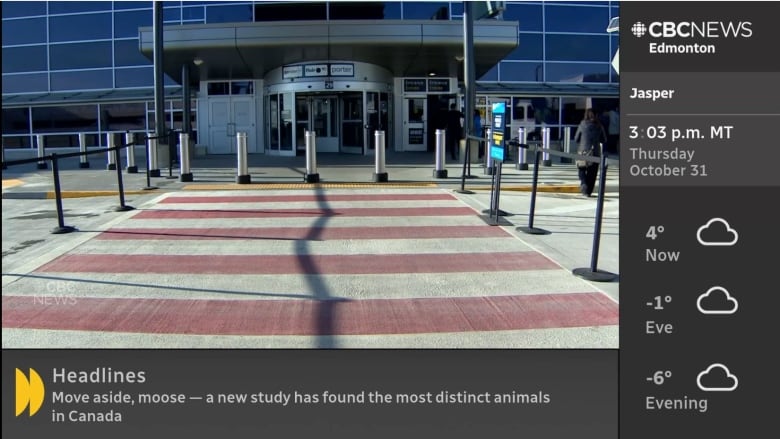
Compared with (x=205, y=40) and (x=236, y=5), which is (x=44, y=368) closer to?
(x=205, y=40)

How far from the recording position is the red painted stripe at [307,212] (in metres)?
9.23

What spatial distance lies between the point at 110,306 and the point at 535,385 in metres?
3.61

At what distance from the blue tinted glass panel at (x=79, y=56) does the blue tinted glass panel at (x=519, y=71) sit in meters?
16.1

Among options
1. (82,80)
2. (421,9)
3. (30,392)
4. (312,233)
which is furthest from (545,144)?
(82,80)

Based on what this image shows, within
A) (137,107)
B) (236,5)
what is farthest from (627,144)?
(137,107)

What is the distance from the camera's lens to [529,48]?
26656mm

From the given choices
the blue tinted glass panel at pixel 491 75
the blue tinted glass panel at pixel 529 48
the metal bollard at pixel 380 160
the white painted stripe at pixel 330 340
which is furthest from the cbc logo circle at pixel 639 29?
the blue tinted glass panel at pixel 529 48

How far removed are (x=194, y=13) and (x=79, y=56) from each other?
5.86m

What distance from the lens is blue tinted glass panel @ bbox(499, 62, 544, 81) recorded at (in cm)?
2681

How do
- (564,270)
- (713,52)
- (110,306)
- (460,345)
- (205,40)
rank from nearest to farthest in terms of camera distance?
1. (713,52)
2. (460,345)
3. (110,306)
4. (564,270)
5. (205,40)

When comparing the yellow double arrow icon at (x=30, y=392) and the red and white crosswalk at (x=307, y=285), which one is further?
the red and white crosswalk at (x=307, y=285)

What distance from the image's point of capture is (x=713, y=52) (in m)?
2.53

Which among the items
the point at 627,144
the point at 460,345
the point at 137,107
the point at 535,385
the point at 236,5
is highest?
the point at 236,5

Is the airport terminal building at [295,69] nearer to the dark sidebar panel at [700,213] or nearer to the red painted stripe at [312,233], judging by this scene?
the red painted stripe at [312,233]
